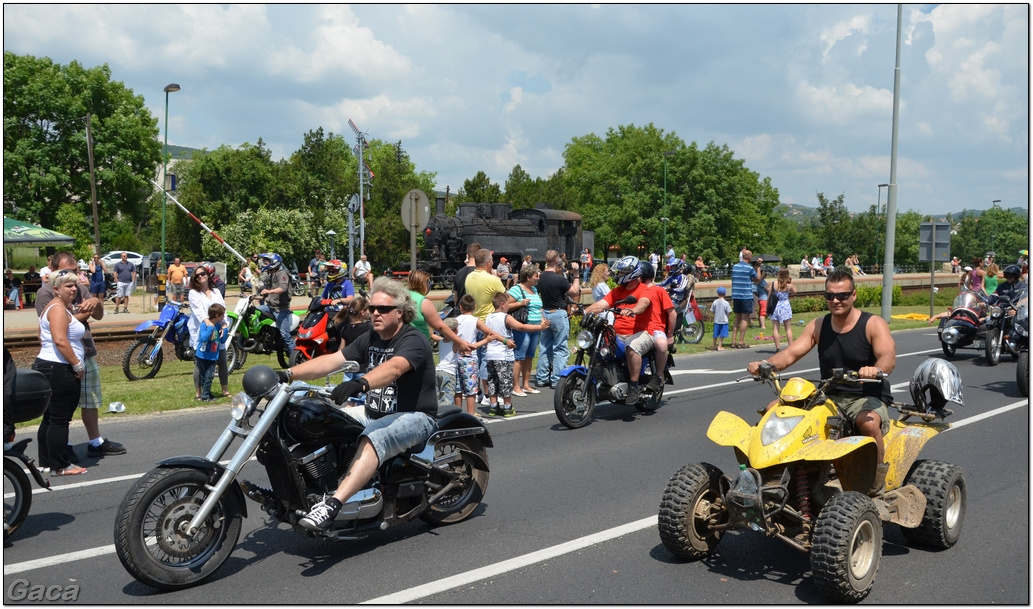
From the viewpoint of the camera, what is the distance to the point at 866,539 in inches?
189

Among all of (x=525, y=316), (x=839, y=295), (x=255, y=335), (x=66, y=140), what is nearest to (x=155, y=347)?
(x=255, y=335)

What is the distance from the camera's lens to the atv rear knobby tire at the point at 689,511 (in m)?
5.04

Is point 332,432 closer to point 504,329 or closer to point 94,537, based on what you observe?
point 94,537

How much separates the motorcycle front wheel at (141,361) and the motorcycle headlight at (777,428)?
436 inches

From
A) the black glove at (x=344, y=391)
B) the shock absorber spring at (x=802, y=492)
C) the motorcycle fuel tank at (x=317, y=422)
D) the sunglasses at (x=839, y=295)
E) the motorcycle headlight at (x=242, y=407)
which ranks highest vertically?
the sunglasses at (x=839, y=295)

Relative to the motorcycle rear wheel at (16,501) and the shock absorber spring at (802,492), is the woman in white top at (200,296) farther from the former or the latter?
the shock absorber spring at (802,492)

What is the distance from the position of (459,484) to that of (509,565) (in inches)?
36.2

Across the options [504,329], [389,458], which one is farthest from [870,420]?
[504,329]

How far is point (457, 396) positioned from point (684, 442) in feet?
9.32

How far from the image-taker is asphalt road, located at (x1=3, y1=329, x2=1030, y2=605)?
486 cm

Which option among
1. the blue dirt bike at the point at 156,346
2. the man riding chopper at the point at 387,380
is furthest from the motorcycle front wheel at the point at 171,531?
the blue dirt bike at the point at 156,346

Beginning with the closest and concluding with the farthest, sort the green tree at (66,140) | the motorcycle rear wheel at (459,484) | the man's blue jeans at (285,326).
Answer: the motorcycle rear wheel at (459,484), the man's blue jeans at (285,326), the green tree at (66,140)

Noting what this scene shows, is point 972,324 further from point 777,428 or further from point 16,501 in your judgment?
point 16,501

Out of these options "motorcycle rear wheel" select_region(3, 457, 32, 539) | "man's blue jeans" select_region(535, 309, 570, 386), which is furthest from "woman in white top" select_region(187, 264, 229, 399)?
"motorcycle rear wheel" select_region(3, 457, 32, 539)
